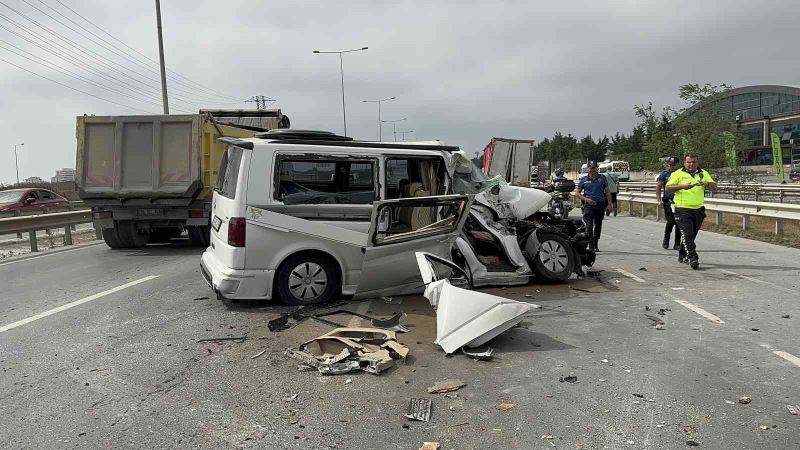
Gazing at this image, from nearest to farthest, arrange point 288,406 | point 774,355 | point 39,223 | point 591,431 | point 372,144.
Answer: point 591,431 → point 288,406 → point 774,355 → point 372,144 → point 39,223

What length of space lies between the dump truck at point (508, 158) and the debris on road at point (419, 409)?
11436mm

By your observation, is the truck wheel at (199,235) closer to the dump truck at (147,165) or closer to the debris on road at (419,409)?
the dump truck at (147,165)

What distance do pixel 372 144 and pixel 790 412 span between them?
15.6 feet

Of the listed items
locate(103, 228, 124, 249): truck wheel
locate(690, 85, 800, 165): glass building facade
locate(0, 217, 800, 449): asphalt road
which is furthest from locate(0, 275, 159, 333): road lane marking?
locate(690, 85, 800, 165): glass building facade

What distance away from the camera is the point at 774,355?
5121mm

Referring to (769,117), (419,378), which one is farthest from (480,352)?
(769,117)

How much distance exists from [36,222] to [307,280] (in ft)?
36.6

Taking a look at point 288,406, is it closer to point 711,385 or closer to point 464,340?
point 464,340

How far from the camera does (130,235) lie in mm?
13867

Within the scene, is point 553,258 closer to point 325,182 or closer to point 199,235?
point 325,182

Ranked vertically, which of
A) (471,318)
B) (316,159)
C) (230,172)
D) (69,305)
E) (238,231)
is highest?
(316,159)

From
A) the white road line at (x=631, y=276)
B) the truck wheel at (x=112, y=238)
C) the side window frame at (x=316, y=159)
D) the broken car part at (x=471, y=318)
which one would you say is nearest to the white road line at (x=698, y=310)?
the white road line at (x=631, y=276)

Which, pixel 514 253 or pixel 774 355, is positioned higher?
pixel 514 253

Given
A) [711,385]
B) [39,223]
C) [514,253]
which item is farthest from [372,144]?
[39,223]
